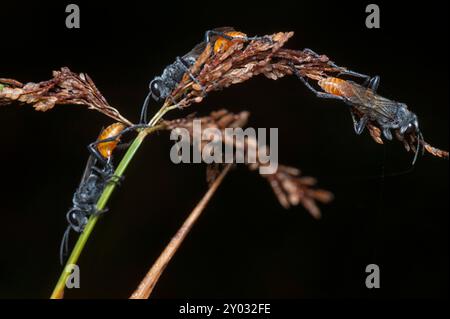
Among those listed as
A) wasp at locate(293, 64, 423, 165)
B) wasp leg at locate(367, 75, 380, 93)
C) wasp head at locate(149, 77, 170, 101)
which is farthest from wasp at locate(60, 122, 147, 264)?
wasp leg at locate(367, 75, 380, 93)

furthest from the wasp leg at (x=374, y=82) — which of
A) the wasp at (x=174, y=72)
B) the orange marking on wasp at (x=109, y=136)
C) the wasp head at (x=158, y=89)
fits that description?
the orange marking on wasp at (x=109, y=136)

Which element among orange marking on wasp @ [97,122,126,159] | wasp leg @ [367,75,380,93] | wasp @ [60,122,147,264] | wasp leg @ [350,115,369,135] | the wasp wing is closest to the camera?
orange marking on wasp @ [97,122,126,159]

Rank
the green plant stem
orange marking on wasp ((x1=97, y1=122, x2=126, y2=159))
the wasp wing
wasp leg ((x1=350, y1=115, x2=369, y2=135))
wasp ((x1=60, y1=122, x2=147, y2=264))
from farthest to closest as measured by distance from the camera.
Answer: the wasp wing → wasp leg ((x1=350, y1=115, x2=369, y2=135)) → wasp ((x1=60, y1=122, x2=147, y2=264)) → orange marking on wasp ((x1=97, y1=122, x2=126, y2=159)) → the green plant stem

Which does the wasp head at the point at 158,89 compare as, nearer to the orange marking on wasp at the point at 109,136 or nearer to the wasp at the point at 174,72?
the wasp at the point at 174,72

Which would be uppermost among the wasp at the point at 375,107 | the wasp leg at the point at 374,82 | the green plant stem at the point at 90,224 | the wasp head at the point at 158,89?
the wasp leg at the point at 374,82

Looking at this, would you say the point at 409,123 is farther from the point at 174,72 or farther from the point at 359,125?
the point at 174,72

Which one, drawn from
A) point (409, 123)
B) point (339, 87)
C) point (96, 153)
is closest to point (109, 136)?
point (96, 153)

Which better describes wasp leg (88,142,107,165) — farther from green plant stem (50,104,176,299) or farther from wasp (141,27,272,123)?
green plant stem (50,104,176,299)

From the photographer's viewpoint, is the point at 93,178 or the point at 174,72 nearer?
the point at 93,178

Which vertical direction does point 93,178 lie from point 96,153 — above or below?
below
